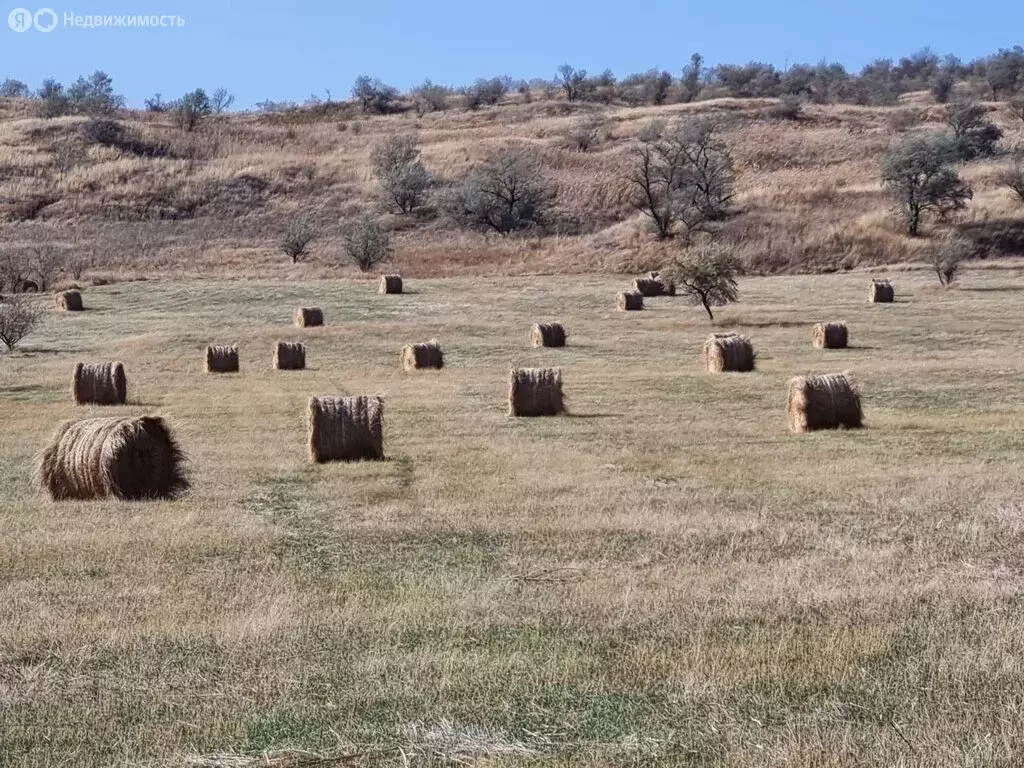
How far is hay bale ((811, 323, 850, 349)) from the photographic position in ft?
111

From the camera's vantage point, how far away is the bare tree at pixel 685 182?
6912cm

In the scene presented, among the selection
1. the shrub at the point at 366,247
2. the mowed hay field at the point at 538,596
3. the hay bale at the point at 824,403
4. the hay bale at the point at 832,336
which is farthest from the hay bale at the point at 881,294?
the hay bale at the point at 824,403

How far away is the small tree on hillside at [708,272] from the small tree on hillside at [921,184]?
23962 millimetres

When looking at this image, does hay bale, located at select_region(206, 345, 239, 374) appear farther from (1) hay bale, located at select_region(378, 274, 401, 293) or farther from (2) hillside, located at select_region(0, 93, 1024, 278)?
(2) hillside, located at select_region(0, 93, 1024, 278)

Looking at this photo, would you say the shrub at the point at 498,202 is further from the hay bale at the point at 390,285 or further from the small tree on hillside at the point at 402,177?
the hay bale at the point at 390,285

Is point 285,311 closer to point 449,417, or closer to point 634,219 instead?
point 449,417

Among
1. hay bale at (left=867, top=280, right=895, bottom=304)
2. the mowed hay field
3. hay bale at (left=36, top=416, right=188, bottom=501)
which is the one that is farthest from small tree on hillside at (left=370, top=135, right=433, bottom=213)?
hay bale at (left=36, top=416, right=188, bottom=501)

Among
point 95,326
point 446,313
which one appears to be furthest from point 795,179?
point 95,326

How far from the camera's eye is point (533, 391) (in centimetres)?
2152

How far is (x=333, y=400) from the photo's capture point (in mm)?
16562

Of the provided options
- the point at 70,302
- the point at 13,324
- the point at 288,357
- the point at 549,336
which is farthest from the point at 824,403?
the point at 70,302

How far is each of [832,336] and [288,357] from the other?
44.9 ft

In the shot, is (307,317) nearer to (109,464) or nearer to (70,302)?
(70,302)

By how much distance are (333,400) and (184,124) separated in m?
106
